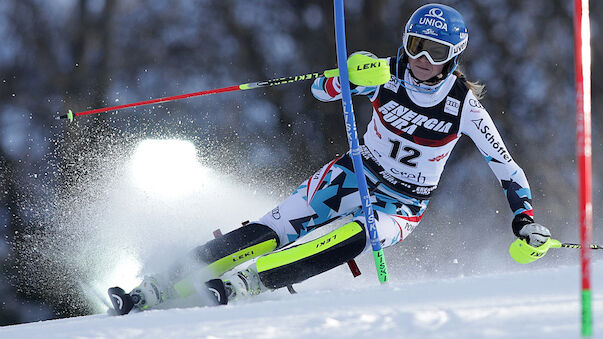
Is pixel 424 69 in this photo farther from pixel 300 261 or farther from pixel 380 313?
pixel 380 313

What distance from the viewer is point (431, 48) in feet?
10.7

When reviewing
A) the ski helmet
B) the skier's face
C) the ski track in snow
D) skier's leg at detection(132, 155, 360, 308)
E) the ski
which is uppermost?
the ski helmet

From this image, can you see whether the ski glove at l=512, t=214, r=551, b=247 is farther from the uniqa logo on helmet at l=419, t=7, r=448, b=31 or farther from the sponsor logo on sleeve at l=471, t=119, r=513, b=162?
the uniqa logo on helmet at l=419, t=7, r=448, b=31

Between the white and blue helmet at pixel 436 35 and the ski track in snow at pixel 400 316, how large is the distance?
1223 millimetres

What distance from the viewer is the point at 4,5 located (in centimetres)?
965

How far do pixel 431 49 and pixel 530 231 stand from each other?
1.03 metres

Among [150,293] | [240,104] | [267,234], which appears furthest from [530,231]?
[240,104]

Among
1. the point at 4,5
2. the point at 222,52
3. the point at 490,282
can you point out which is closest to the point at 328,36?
the point at 222,52

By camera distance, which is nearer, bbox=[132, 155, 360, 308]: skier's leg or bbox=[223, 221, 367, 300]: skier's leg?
bbox=[223, 221, 367, 300]: skier's leg

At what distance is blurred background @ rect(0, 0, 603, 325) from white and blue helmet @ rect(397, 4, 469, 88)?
546cm

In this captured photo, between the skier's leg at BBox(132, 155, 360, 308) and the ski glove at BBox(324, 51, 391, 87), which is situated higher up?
the ski glove at BBox(324, 51, 391, 87)

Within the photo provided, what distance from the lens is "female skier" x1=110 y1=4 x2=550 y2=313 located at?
3.24m

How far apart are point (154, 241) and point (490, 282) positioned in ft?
7.26

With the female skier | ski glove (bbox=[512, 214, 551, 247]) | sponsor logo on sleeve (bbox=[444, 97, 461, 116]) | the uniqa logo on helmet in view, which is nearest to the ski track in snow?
ski glove (bbox=[512, 214, 551, 247])
